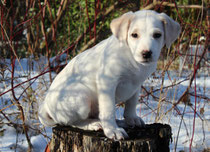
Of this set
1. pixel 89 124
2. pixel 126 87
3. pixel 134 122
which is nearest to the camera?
pixel 126 87

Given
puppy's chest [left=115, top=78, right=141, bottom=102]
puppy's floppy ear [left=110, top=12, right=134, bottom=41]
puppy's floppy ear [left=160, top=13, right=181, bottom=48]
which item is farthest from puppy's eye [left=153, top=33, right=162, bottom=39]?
puppy's chest [left=115, top=78, right=141, bottom=102]

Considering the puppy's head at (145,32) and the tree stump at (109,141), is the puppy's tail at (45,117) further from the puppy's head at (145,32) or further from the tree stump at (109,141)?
the puppy's head at (145,32)

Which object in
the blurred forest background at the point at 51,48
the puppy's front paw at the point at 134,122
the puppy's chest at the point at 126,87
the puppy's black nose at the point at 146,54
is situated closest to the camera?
the puppy's black nose at the point at 146,54

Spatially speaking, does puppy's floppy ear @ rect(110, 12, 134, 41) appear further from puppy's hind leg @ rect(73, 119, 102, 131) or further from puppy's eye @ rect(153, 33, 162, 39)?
puppy's hind leg @ rect(73, 119, 102, 131)

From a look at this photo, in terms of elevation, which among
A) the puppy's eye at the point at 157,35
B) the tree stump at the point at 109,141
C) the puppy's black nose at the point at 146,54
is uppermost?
the puppy's eye at the point at 157,35

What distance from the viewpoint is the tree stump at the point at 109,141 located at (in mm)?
2043

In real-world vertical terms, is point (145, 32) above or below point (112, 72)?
above

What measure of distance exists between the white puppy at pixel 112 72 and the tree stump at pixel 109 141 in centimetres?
7

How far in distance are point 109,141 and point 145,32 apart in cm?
86

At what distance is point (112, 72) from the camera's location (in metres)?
2.10

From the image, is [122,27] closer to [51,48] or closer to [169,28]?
[169,28]

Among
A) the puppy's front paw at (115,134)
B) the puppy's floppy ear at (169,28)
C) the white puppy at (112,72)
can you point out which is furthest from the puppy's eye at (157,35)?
the puppy's front paw at (115,134)

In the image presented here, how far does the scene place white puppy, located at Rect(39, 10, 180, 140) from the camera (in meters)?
1.99

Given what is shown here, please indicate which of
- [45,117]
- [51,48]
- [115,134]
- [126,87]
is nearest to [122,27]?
[126,87]
